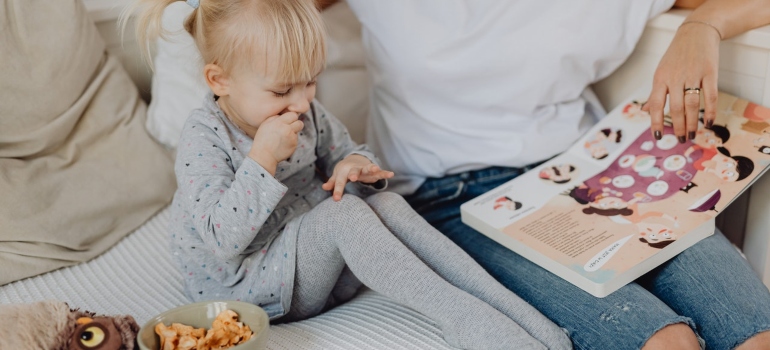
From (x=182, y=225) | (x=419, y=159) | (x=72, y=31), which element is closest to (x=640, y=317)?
(x=419, y=159)

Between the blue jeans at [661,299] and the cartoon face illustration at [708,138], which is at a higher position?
the cartoon face illustration at [708,138]

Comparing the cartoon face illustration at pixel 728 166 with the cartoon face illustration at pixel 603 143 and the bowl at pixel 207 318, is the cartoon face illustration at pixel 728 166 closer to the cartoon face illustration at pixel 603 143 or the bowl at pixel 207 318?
the cartoon face illustration at pixel 603 143

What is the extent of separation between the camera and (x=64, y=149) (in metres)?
1.22

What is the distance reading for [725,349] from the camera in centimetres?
91

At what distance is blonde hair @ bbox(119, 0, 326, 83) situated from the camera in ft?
3.06

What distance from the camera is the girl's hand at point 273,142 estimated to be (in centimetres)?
93

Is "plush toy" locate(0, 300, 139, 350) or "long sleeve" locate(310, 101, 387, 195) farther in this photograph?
"long sleeve" locate(310, 101, 387, 195)

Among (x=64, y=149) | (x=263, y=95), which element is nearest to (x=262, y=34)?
(x=263, y=95)

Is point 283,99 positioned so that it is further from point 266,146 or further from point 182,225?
point 182,225

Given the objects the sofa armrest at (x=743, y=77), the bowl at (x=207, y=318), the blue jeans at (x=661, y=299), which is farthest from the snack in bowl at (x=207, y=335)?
the sofa armrest at (x=743, y=77)

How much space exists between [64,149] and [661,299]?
3.16 feet

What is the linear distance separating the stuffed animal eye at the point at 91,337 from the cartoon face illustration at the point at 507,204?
58cm

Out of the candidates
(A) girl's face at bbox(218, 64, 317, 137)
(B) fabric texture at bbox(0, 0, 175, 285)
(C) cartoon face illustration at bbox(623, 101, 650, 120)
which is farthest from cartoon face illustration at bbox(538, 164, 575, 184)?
(B) fabric texture at bbox(0, 0, 175, 285)

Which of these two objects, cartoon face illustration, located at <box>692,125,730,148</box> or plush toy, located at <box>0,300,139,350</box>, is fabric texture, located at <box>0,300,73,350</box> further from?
cartoon face illustration, located at <box>692,125,730,148</box>
